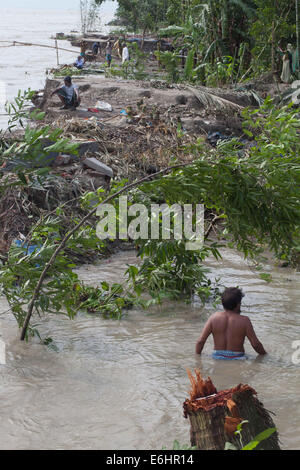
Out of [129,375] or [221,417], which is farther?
[129,375]

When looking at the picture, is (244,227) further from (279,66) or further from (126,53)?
(126,53)

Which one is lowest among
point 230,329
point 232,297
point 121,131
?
point 230,329

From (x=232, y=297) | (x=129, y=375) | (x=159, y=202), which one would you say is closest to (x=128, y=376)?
(x=129, y=375)

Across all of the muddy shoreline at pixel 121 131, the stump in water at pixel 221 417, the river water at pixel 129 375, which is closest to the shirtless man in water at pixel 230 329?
the river water at pixel 129 375

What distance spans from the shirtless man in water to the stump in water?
1846 mm

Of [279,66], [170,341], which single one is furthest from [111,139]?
[279,66]

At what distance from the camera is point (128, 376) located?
4.83 metres

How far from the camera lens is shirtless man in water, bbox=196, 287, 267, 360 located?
4770 mm

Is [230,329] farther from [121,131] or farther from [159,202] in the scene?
[121,131]

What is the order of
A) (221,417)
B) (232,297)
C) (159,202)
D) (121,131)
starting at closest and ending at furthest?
(221,417) → (232,297) → (159,202) → (121,131)

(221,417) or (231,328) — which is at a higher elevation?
(221,417)

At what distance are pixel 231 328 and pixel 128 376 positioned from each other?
3.00 ft

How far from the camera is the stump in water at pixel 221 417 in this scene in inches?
111

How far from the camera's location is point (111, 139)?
32.2 ft
